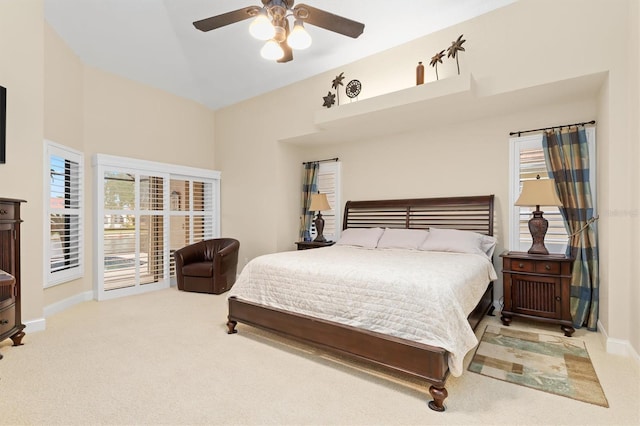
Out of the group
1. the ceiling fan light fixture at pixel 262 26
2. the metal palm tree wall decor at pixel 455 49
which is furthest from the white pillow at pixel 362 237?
the ceiling fan light fixture at pixel 262 26

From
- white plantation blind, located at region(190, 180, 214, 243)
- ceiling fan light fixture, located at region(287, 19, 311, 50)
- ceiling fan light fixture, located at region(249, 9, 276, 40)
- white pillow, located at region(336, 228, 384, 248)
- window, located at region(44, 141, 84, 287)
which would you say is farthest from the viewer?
white plantation blind, located at region(190, 180, 214, 243)

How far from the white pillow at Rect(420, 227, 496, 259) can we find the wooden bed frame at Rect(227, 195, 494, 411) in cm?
25

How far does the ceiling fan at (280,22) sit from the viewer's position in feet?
7.97

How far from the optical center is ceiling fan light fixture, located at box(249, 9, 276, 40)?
2373 millimetres

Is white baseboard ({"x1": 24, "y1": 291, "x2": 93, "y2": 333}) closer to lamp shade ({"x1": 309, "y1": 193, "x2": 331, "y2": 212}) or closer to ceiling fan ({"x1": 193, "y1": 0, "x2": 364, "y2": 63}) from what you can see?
ceiling fan ({"x1": 193, "y1": 0, "x2": 364, "y2": 63})

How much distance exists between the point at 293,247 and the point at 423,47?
11.8ft

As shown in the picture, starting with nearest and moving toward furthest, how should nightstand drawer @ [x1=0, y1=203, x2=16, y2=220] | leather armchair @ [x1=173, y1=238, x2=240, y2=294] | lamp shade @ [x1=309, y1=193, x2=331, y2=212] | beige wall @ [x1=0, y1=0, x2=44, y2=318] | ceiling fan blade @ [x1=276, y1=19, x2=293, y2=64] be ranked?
ceiling fan blade @ [x1=276, y1=19, x2=293, y2=64], nightstand drawer @ [x1=0, y1=203, x2=16, y2=220], beige wall @ [x1=0, y1=0, x2=44, y2=318], leather armchair @ [x1=173, y1=238, x2=240, y2=294], lamp shade @ [x1=309, y1=193, x2=331, y2=212]

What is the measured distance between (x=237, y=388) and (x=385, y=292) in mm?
1225

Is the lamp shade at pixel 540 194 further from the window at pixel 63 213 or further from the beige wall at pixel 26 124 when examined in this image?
the window at pixel 63 213

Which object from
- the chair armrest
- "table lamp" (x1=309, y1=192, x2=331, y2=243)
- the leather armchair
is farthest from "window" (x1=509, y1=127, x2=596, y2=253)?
the chair armrest

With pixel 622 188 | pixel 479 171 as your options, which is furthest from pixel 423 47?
pixel 622 188

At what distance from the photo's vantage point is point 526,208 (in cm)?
386

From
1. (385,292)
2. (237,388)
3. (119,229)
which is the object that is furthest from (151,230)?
(385,292)

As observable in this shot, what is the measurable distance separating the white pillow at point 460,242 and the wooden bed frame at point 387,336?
9.7 inches
